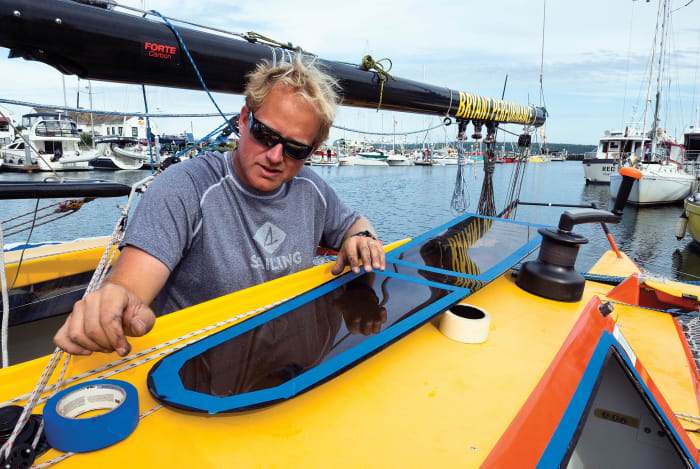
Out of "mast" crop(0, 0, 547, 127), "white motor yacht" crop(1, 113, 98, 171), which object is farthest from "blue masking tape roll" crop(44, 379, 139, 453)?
"white motor yacht" crop(1, 113, 98, 171)

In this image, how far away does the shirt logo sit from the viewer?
181cm

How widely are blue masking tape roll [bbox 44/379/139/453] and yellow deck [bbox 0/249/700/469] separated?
26mm

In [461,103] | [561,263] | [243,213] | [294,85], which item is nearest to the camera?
[294,85]

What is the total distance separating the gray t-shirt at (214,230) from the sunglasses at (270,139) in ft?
0.80

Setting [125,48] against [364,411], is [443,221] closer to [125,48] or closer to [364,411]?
[125,48]

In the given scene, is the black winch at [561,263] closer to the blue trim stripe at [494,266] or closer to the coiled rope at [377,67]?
the blue trim stripe at [494,266]

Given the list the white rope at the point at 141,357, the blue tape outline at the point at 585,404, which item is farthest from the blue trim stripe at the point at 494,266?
the white rope at the point at 141,357

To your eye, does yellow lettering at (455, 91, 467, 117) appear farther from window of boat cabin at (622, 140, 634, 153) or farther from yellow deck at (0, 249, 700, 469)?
window of boat cabin at (622, 140, 634, 153)

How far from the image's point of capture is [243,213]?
1765 mm

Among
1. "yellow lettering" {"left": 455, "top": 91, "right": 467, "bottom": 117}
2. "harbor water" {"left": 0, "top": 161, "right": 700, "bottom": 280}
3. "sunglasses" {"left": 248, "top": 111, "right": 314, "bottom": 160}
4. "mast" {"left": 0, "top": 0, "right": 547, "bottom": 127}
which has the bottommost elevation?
"harbor water" {"left": 0, "top": 161, "right": 700, "bottom": 280}

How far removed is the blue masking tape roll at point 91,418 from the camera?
800 mm

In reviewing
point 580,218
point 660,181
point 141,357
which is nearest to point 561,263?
point 580,218

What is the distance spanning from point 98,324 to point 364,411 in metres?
0.73

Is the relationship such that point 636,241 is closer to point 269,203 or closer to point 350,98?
point 350,98
